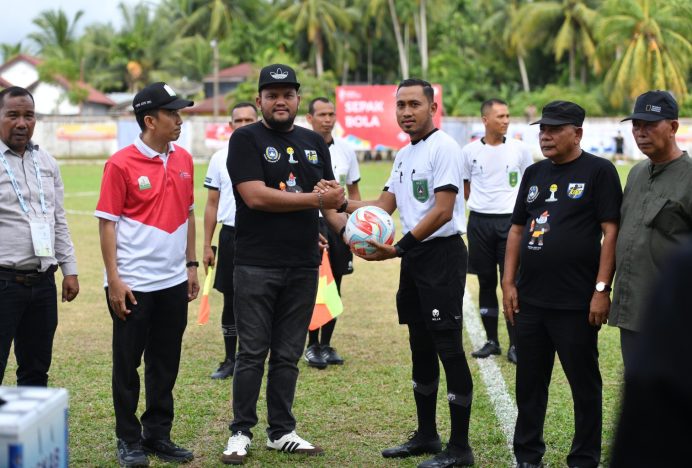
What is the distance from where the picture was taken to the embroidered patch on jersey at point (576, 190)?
5.36m

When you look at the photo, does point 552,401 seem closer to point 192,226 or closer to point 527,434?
point 527,434

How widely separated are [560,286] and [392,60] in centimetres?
7274

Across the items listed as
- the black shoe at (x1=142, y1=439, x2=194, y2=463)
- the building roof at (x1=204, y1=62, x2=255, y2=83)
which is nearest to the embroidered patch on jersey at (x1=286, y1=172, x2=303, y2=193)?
the black shoe at (x1=142, y1=439, x2=194, y2=463)

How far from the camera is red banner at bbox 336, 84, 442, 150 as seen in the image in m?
44.2

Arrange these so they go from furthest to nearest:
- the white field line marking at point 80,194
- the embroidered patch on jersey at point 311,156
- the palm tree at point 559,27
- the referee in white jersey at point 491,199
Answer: the palm tree at point 559,27 < the white field line marking at point 80,194 < the referee in white jersey at point 491,199 < the embroidered patch on jersey at point 311,156

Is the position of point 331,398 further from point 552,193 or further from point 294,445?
point 552,193

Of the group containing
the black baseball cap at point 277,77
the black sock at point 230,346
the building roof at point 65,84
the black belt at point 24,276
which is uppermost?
the building roof at point 65,84

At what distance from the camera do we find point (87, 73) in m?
80.6

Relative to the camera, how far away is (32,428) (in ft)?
8.50

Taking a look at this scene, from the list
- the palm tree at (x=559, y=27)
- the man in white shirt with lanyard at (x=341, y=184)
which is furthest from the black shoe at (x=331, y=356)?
the palm tree at (x=559, y=27)

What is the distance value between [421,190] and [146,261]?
5.98 ft

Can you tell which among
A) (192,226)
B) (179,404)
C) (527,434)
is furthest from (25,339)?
(527,434)

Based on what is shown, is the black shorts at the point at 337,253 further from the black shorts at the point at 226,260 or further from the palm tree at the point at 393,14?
the palm tree at the point at 393,14

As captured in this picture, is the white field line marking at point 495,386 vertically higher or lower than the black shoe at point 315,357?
lower
